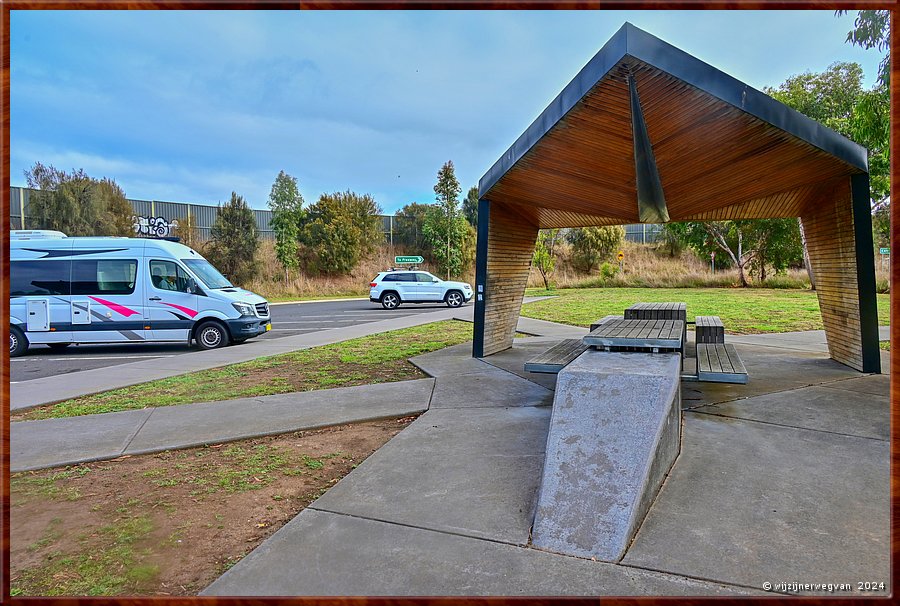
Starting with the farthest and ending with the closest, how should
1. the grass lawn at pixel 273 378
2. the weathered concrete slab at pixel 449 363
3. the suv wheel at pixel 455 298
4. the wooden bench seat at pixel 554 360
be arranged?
the suv wheel at pixel 455 298 < the weathered concrete slab at pixel 449 363 < the grass lawn at pixel 273 378 < the wooden bench seat at pixel 554 360

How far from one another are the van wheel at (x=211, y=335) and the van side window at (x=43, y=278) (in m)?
2.56

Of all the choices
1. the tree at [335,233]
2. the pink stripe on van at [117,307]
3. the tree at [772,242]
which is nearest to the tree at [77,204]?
the tree at [335,233]

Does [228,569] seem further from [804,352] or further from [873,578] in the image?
[804,352]

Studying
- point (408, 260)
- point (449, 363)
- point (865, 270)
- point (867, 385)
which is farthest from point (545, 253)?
point (867, 385)

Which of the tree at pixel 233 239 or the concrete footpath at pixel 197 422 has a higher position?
the tree at pixel 233 239

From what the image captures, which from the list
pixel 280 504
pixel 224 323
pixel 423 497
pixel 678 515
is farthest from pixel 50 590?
pixel 224 323

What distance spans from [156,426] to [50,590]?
271 cm

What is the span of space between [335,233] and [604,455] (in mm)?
31822

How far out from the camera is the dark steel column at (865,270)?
6129 millimetres

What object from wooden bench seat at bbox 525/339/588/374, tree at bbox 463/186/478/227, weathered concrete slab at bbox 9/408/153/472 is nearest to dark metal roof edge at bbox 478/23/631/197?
wooden bench seat at bbox 525/339/588/374

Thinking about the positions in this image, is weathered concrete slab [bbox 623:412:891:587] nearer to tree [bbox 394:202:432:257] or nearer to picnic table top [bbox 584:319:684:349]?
picnic table top [bbox 584:319:684:349]

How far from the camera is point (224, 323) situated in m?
11.1

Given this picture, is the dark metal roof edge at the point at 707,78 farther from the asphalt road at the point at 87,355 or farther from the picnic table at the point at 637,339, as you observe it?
the asphalt road at the point at 87,355

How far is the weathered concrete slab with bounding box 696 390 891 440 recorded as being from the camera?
4.38 metres
